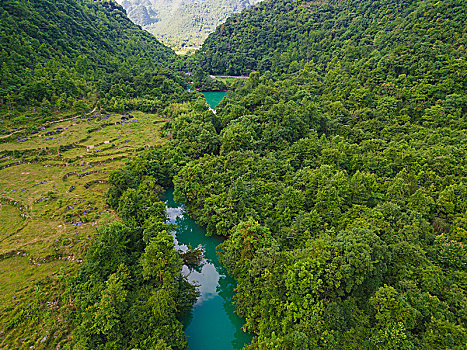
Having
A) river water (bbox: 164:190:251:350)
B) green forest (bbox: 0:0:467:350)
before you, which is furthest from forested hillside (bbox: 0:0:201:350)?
river water (bbox: 164:190:251:350)

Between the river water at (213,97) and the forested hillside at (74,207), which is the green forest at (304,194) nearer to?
the forested hillside at (74,207)


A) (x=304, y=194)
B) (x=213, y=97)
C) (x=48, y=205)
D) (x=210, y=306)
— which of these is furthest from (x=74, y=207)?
(x=213, y=97)

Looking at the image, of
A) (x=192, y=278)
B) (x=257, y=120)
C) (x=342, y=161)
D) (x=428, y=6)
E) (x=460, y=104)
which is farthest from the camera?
(x=428, y=6)

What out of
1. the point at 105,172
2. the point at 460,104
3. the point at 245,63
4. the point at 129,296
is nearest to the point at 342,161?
the point at 460,104

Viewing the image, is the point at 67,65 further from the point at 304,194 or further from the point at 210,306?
the point at 210,306

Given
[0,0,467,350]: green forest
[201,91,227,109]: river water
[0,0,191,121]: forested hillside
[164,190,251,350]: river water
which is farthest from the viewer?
[201,91,227,109]: river water

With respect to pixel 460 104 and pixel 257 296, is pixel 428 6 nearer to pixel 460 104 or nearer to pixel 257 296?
pixel 460 104

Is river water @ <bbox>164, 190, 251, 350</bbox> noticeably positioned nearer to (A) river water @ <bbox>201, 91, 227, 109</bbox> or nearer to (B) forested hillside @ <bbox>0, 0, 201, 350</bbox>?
(B) forested hillside @ <bbox>0, 0, 201, 350</bbox>
